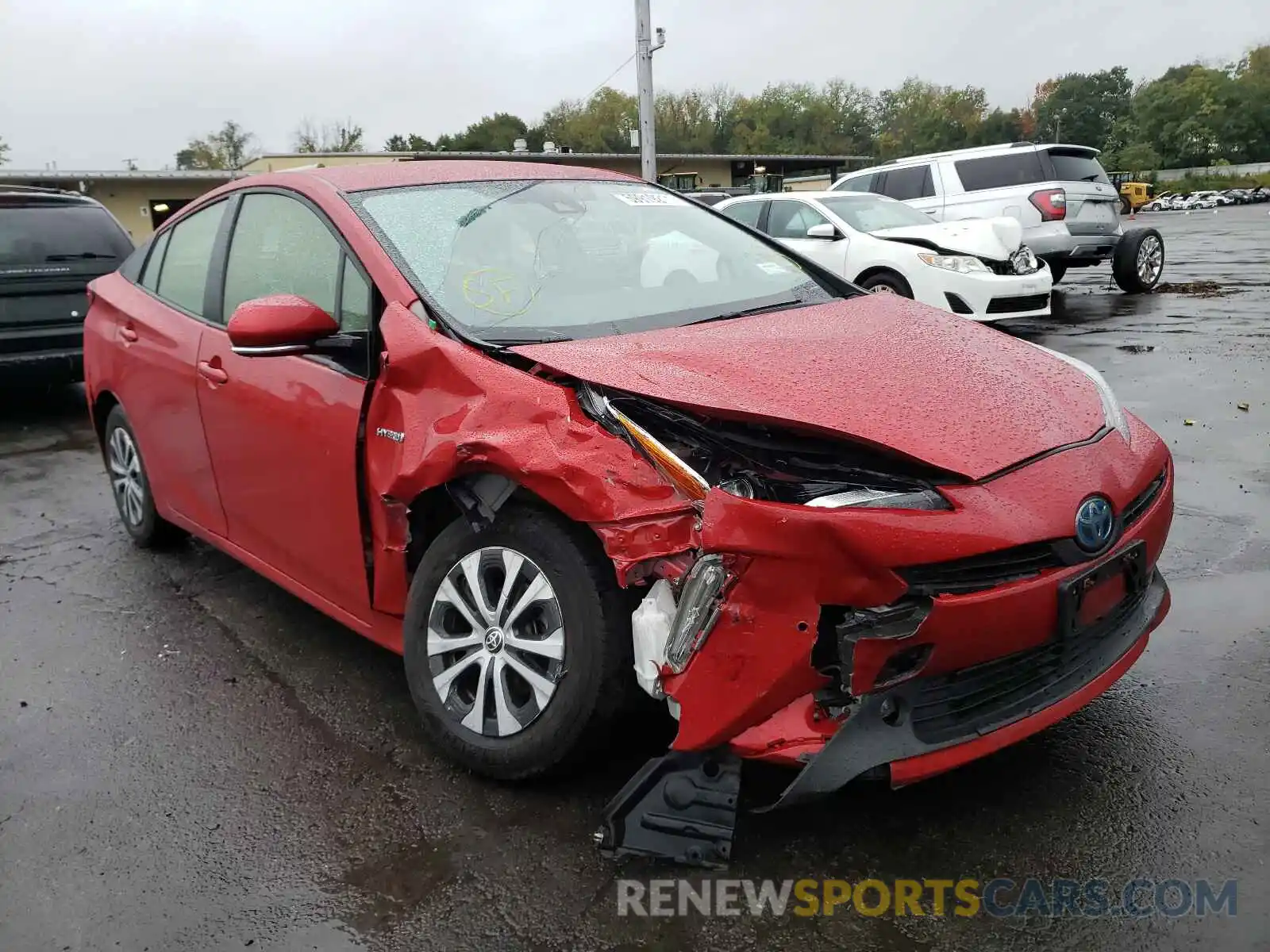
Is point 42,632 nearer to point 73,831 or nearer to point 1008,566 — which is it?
point 73,831

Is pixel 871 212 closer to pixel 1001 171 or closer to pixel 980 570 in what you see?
pixel 1001 171

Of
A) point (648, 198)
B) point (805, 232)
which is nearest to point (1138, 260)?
point (805, 232)

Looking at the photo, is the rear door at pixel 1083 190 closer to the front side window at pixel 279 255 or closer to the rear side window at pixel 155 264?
the rear side window at pixel 155 264

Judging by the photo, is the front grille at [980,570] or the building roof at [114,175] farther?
the building roof at [114,175]

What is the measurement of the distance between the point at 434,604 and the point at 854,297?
179 centimetres

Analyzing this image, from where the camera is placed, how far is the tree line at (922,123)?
80.1m

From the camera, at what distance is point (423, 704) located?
9.07 feet

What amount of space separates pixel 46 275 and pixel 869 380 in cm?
712

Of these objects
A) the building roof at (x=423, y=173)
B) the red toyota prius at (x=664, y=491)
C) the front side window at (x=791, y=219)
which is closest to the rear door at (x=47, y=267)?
the building roof at (x=423, y=173)

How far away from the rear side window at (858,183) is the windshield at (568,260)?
34.6ft

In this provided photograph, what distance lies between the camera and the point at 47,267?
7480mm

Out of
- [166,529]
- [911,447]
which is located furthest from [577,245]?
[166,529]

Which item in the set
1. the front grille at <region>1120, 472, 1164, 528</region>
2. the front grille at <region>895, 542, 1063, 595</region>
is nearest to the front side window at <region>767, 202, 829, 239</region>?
the front grille at <region>1120, 472, 1164, 528</region>

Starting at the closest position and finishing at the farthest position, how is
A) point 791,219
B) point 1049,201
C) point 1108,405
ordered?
point 1108,405
point 791,219
point 1049,201
